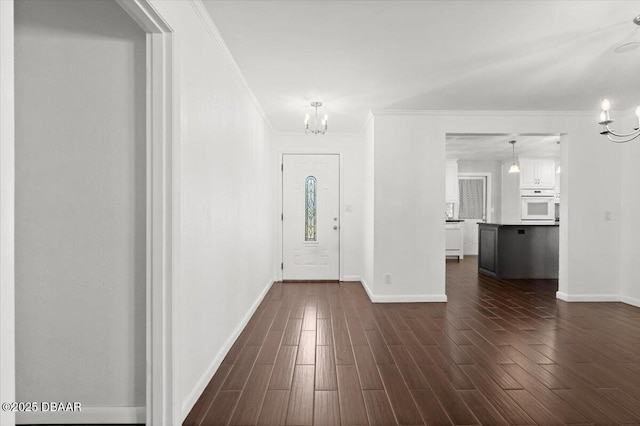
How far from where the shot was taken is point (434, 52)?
9.80 ft

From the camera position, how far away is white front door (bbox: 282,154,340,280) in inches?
239

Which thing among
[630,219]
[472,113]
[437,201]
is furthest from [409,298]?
[630,219]

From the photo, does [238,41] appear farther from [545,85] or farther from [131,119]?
[545,85]

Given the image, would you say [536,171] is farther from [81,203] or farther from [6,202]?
[6,202]

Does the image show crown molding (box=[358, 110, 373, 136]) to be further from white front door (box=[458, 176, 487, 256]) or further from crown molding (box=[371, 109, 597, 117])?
white front door (box=[458, 176, 487, 256])

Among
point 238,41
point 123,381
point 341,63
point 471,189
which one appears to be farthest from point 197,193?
point 471,189

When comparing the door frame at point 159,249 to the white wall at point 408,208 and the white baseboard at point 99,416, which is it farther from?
the white wall at point 408,208

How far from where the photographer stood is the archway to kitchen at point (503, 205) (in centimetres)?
627

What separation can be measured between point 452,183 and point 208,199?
775 centimetres

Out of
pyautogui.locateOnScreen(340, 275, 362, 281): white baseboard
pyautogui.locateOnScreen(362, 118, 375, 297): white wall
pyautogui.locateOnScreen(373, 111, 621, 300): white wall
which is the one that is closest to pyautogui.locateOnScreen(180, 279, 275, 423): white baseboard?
pyautogui.locateOnScreen(362, 118, 375, 297): white wall

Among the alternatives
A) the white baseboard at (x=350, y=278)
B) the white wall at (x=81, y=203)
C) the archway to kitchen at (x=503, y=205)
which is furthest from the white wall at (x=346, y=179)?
the white wall at (x=81, y=203)

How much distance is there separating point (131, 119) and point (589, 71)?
3.98 meters

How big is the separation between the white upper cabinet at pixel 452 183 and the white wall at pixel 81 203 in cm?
815

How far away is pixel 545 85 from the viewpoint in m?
3.75
